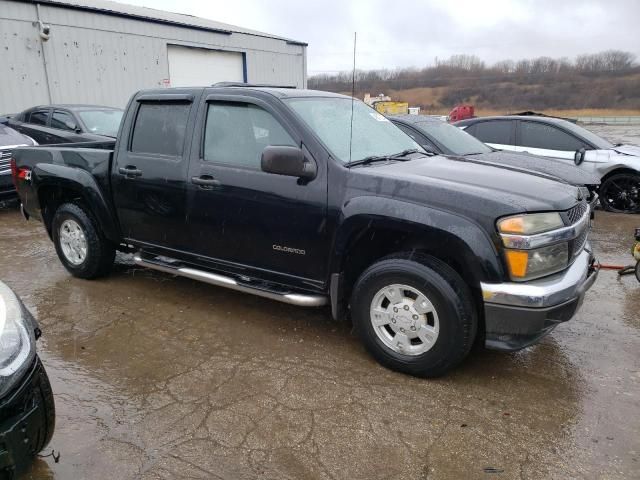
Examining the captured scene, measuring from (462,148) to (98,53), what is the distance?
45.7ft

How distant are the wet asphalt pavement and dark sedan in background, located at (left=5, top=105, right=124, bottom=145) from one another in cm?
587

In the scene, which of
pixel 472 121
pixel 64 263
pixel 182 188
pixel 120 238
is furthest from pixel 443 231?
pixel 472 121

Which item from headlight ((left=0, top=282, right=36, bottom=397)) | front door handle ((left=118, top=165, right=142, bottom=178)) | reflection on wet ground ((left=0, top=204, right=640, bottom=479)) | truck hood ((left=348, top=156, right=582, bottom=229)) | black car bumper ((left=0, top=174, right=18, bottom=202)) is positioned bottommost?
reflection on wet ground ((left=0, top=204, right=640, bottom=479))

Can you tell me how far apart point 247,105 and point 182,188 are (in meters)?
0.85

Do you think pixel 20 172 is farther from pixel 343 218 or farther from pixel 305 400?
pixel 305 400

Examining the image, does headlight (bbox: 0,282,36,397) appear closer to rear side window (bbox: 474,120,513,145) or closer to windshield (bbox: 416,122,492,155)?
windshield (bbox: 416,122,492,155)

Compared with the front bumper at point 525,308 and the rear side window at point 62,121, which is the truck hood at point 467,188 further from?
the rear side window at point 62,121

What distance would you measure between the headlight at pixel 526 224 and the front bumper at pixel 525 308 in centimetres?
31

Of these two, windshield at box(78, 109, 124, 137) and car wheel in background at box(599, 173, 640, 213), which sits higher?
windshield at box(78, 109, 124, 137)

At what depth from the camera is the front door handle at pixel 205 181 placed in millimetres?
3961

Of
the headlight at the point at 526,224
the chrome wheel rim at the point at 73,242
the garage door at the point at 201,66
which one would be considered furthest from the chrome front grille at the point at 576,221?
the garage door at the point at 201,66

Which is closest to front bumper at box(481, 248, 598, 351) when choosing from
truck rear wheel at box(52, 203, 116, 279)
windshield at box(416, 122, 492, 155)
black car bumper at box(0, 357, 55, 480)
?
black car bumper at box(0, 357, 55, 480)

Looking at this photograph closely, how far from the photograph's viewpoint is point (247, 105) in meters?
3.96

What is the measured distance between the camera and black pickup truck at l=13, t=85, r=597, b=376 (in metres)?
3.06
